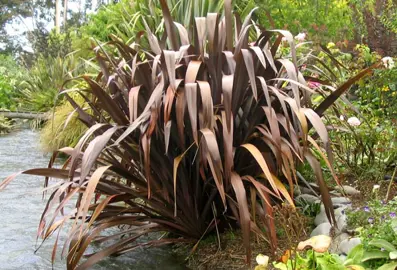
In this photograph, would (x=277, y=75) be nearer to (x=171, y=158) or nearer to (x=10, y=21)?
(x=171, y=158)

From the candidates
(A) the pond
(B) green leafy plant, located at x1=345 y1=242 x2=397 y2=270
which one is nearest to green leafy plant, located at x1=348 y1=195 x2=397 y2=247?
(B) green leafy plant, located at x1=345 y1=242 x2=397 y2=270

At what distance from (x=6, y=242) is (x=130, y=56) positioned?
4.47 feet

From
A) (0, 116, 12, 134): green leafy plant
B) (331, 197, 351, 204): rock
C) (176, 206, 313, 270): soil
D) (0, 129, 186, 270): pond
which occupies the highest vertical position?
(331, 197, 351, 204): rock

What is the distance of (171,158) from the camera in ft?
8.82

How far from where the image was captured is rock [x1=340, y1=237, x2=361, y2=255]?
2328mm

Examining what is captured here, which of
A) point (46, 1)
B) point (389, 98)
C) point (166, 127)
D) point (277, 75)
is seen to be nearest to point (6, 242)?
point (166, 127)

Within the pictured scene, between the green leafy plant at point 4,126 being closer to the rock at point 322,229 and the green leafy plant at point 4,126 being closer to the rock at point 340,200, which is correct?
the rock at point 340,200

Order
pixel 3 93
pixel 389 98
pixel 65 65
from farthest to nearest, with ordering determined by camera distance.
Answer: pixel 3 93 < pixel 65 65 < pixel 389 98

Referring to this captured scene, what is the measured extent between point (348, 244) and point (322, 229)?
307mm

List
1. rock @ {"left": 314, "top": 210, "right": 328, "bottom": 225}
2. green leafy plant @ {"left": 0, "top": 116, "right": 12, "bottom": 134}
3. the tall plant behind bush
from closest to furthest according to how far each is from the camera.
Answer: rock @ {"left": 314, "top": 210, "right": 328, "bottom": 225} < green leafy plant @ {"left": 0, "top": 116, "right": 12, "bottom": 134} < the tall plant behind bush

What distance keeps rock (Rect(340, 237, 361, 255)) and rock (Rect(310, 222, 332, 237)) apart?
0.22 m

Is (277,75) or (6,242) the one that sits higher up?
(277,75)

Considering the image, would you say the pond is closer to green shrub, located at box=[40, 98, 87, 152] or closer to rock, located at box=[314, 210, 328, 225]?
rock, located at box=[314, 210, 328, 225]

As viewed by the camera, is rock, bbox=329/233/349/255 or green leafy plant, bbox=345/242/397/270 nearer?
green leafy plant, bbox=345/242/397/270
